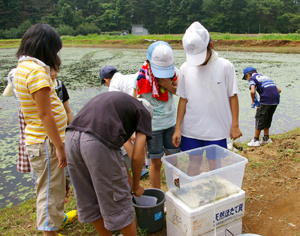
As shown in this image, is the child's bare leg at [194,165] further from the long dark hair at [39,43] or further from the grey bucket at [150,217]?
the long dark hair at [39,43]

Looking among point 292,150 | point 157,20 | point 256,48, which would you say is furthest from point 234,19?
point 292,150

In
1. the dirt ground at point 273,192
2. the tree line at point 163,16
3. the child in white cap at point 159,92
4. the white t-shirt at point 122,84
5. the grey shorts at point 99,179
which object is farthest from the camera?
the tree line at point 163,16

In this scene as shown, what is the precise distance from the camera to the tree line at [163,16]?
145 ft

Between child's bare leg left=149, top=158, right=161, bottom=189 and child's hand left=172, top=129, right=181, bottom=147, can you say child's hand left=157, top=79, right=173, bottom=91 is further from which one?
child's bare leg left=149, top=158, right=161, bottom=189

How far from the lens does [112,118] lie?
1.23 m

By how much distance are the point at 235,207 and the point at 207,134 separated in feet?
1.66

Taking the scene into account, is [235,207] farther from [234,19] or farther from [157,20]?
[157,20]

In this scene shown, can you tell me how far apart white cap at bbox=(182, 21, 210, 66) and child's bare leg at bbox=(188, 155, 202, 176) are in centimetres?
67

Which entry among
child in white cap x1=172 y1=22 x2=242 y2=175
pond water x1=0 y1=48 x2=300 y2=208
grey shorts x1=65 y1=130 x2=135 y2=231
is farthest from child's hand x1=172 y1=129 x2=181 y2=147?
pond water x1=0 y1=48 x2=300 y2=208

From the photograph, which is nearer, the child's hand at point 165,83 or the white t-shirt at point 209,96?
the white t-shirt at point 209,96

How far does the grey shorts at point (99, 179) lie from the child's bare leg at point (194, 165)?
64cm

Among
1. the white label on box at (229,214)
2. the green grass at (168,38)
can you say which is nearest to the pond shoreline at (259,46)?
the green grass at (168,38)

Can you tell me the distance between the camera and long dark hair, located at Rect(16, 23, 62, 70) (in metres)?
1.47

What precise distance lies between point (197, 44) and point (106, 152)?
0.93 meters
